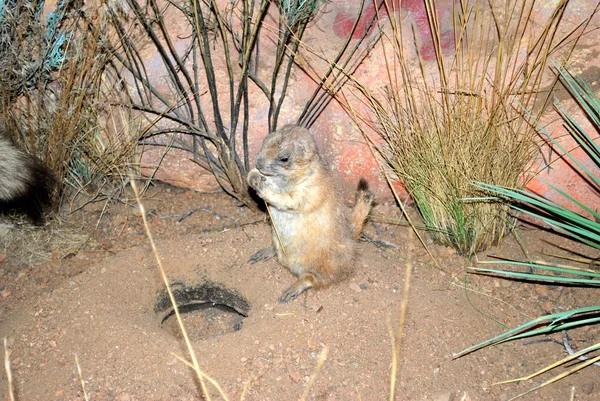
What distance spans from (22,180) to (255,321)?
1.66 m

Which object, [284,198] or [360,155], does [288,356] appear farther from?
[360,155]

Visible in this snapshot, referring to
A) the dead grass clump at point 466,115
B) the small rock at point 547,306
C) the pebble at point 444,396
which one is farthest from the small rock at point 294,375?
the small rock at point 547,306

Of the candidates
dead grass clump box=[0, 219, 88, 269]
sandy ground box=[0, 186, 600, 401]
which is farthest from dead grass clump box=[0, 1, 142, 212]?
sandy ground box=[0, 186, 600, 401]

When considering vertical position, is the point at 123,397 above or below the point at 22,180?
below

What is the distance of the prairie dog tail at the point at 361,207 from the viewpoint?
157 inches

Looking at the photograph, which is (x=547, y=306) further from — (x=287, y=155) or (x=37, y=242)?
(x=37, y=242)

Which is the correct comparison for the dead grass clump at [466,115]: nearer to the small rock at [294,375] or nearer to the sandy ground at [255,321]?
the sandy ground at [255,321]

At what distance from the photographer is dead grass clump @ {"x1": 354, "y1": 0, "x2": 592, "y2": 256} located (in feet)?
12.7

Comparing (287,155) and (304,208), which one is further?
(304,208)

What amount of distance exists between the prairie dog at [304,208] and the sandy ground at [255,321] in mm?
135

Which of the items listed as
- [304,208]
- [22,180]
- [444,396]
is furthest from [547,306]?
[22,180]

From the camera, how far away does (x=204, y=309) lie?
429 cm

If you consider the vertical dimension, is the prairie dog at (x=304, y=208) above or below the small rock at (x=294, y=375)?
above

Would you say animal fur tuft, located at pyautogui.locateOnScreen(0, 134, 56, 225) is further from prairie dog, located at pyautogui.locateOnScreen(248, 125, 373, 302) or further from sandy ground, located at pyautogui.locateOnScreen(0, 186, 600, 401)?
prairie dog, located at pyautogui.locateOnScreen(248, 125, 373, 302)
